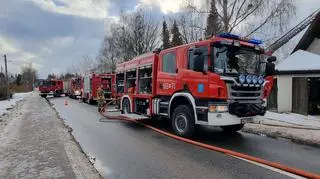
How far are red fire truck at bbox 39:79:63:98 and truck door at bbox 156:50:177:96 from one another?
1661 inches

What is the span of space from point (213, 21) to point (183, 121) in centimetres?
1982

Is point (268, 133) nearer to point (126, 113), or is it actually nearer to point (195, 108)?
point (195, 108)

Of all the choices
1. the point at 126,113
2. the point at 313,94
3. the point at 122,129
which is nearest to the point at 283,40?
the point at 313,94

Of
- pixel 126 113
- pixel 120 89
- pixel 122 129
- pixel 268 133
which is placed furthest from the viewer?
pixel 120 89

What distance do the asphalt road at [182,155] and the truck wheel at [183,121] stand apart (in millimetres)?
427

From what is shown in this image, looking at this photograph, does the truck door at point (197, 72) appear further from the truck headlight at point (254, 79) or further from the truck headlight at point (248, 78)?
the truck headlight at point (254, 79)

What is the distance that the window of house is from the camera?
11.7 metres

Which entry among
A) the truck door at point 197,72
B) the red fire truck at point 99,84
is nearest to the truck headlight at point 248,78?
the truck door at point 197,72

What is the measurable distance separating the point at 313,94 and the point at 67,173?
17.6 meters

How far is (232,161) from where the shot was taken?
7.89 m

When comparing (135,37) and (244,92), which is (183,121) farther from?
(135,37)

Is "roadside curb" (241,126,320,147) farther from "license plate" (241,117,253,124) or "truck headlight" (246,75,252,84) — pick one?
"truck headlight" (246,75,252,84)

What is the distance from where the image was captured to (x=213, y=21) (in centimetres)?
2961

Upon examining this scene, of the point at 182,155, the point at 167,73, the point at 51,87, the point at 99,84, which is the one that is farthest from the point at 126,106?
the point at 51,87
